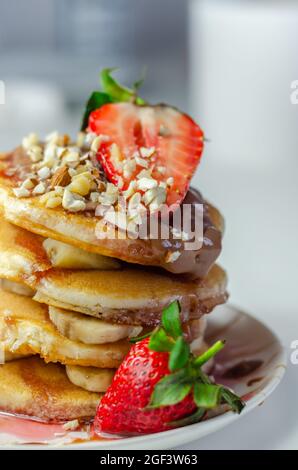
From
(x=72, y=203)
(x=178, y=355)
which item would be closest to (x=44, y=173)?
(x=72, y=203)

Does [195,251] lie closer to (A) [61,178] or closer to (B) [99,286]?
(B) [99,286]

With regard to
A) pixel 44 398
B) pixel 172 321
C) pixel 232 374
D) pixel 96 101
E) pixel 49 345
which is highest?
pixel 96 101

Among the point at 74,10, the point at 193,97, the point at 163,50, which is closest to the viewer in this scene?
the point at 193,97

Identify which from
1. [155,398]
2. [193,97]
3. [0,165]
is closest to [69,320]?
[155,398]

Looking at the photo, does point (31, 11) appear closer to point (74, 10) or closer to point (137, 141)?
point (74, 10)

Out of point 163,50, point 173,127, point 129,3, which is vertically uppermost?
point 173,127
